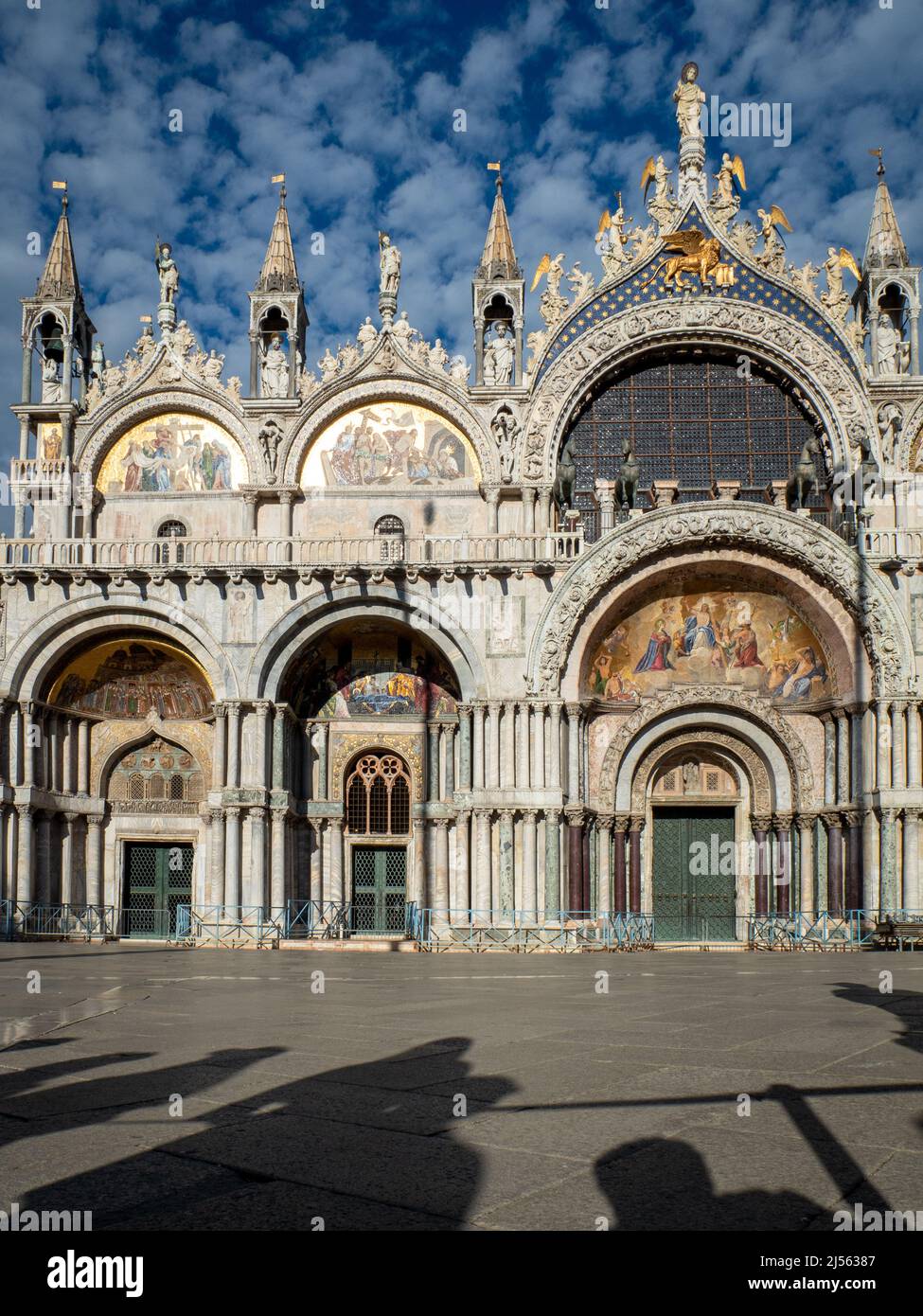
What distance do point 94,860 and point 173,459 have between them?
9989 millimetres

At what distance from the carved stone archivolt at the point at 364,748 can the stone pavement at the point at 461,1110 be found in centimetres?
1786

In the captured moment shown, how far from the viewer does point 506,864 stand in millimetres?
26609

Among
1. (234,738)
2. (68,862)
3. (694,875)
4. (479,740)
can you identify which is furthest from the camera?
(694,875)

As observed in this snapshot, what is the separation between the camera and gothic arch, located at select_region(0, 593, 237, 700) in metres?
27.8

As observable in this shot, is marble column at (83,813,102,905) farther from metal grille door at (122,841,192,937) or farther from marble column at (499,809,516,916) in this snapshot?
marble column at (499,809,516,916)

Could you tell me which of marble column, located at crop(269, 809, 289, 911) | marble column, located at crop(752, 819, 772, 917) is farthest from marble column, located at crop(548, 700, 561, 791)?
marble column, located at crop(269, 809, 289, 911)

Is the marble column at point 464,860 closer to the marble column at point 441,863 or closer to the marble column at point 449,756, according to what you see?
the marble column at point 441,863

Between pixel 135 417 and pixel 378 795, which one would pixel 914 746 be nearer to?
pixel 378 795

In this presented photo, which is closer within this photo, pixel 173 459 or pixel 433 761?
pixel 433 761

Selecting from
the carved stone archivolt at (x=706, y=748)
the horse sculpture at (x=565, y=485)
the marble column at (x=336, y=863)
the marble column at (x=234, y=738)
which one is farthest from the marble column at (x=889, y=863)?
the marble column at (x=234, y=738)

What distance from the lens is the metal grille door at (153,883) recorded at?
3006cm

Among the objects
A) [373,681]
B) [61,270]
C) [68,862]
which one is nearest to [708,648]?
[373,681]

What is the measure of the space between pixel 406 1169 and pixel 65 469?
28332mm

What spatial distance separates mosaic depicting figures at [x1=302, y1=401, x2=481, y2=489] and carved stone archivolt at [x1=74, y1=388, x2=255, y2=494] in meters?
2.22
